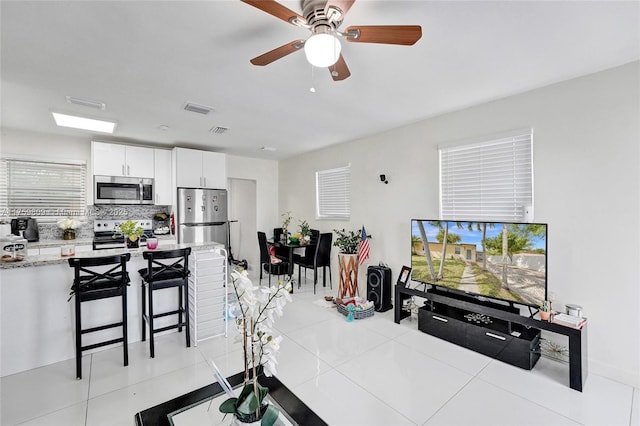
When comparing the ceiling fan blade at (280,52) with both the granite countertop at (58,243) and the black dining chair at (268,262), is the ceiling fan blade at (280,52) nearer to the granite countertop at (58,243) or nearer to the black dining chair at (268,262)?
the black dining chair at (268,262)

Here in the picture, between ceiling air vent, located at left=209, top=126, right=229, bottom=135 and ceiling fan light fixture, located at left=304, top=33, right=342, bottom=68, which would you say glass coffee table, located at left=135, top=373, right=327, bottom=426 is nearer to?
ceiling fan light fixture, located at left=304, top=33, right=342, bottom=68

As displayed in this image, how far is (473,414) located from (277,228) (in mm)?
5081

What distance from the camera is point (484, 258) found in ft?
9.47

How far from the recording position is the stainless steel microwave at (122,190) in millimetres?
4391

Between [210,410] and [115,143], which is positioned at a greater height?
[115,143]

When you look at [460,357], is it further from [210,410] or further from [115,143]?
[115,143]

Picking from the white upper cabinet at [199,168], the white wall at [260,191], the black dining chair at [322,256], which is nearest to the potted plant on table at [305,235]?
the black dining chair at [322,256]

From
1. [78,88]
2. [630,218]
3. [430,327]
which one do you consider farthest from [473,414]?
[78,88]

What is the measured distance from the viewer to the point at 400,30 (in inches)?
58.2

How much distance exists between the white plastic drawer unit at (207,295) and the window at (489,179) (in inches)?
112

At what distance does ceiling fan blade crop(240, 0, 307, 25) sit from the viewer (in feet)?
4.23

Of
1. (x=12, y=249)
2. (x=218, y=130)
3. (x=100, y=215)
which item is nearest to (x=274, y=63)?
(x=218, y=130)

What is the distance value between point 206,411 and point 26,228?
14.8 ft

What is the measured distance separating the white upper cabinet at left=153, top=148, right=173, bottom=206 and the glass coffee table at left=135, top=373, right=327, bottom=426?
13.9 feet
